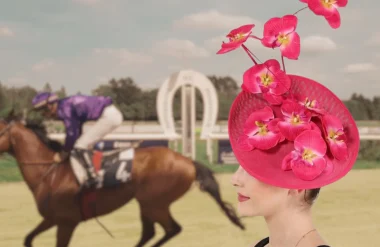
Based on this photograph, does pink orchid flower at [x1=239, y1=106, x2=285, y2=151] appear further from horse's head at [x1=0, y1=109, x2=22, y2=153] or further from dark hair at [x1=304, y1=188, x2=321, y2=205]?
horse's head at [x1=0, y1=109, x2=22, y2=153]

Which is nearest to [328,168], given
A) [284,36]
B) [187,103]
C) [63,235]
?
[284,36]

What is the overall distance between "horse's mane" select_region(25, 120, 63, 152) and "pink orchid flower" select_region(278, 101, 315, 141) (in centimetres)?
347

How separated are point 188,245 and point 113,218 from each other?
1559mm

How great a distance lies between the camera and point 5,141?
4.21m

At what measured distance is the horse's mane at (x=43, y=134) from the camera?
418 cm

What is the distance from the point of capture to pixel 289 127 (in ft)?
3.01

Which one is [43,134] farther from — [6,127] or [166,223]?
[166,223]

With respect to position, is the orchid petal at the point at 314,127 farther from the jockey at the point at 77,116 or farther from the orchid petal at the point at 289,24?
the jockey at the point at 77,116

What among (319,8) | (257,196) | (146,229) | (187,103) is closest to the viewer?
(319,8)

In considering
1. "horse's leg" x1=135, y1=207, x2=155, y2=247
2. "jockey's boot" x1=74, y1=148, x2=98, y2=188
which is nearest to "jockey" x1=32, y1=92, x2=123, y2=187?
"jockey's boot" x1=74, y1=148, x2=98, y2=188

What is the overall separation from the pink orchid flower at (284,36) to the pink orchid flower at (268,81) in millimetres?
37

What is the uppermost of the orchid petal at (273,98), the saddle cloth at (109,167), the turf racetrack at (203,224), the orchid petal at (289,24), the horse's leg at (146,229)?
the orchid petal at (289,24)

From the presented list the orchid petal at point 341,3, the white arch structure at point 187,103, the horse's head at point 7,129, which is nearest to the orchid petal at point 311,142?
the orchid petal at point 341,3

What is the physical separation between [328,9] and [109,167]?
3366 millimetres
